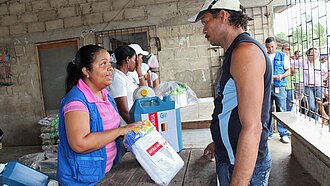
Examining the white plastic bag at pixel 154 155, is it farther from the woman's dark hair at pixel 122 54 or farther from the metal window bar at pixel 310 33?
the woman's dark hair at pixel 122 54

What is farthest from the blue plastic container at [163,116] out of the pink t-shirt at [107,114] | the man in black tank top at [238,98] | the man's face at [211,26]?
the man's face at [211,26]

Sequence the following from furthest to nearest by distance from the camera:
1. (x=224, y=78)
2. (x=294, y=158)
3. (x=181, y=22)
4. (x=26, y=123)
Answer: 1. (x=26, y=123)
2. (x=181, y=22)
3. (x=294, y=158)
4. (x=224, y=78)

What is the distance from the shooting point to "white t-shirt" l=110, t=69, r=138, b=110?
2327mm

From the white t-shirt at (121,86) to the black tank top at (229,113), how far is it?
125 cm

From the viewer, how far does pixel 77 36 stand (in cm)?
538

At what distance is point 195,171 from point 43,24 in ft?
16.4

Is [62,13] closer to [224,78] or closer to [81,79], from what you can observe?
[81,79]

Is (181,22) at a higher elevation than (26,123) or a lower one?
higher

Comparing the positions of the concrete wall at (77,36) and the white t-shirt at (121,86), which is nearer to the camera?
the white t-shirt at (121,86)

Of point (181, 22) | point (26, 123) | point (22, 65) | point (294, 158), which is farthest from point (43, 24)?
point (294, 158)

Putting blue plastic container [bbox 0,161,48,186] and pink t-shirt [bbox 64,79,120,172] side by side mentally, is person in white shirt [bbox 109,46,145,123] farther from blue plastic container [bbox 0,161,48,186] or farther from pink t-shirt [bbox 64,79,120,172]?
blue plastic container [bbox 0,161,48,186]

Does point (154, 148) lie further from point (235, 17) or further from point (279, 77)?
point (279, 77)

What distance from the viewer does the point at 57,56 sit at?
5586mm

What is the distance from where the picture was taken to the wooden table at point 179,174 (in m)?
1.33
